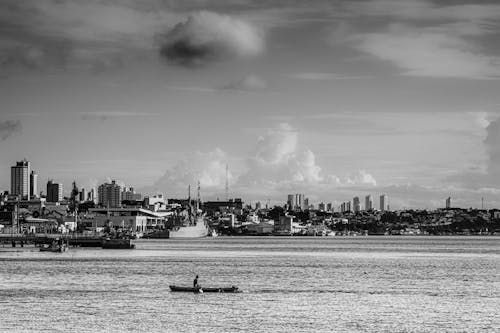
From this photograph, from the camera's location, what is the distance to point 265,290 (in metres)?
100

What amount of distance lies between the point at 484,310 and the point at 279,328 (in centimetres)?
2041

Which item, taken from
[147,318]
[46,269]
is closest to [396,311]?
[147,318]

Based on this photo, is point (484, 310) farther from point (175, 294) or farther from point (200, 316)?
point (175, 294)

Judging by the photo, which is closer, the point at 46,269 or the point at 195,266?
the point at 46,269

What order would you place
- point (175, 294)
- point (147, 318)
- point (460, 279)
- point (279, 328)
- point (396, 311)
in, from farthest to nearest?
point (460, 279)
point (175, 294)
point (396, 311)
point (147, 318)
point (279, 328)

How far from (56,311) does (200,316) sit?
1093 centimetres

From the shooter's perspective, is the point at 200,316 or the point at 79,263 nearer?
the point at 200,316

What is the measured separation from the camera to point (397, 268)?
146875 mm

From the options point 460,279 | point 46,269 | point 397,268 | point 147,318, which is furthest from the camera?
point 397,268

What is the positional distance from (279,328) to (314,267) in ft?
263

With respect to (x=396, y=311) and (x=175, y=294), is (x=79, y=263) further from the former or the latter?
(x=396, y=311)

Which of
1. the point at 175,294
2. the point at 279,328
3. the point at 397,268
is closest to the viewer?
the point at 279,328

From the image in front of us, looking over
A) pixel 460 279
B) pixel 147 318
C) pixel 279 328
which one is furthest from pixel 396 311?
pixel 460 279

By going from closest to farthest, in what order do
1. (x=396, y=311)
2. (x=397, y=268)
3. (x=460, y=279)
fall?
(x=396, y=311) → (x=460, y=279) → (x=397, y=268)
